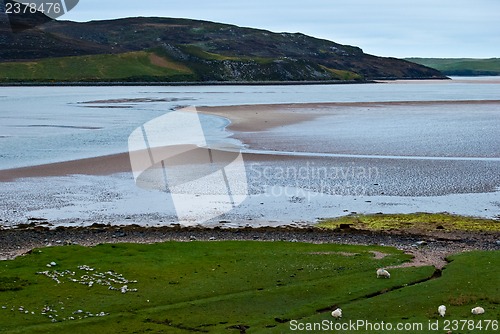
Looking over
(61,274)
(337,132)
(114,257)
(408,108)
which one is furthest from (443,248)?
(408,108)

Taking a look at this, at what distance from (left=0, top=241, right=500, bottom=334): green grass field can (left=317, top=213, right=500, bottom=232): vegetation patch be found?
5.59 m

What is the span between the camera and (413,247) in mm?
23234

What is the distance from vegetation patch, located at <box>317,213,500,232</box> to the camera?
88.6 ft

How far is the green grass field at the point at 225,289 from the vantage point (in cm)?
1529

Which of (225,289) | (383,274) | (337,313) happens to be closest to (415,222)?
(383,274)

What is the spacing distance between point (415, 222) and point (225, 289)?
12490 mm

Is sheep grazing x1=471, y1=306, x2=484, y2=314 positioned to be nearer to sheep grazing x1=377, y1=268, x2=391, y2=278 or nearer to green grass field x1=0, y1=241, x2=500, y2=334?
green grass field x1=0, y1=241, x2=500, y2=334

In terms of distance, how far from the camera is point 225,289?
57.8 feet

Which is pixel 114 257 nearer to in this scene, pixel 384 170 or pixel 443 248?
→ pixel 443 248

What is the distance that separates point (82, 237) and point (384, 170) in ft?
66.9

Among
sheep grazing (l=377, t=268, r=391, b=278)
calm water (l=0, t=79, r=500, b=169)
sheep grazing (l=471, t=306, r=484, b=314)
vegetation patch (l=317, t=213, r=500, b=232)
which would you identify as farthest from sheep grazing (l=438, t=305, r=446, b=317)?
calm water (l=0, t=79, r=500, b=169)

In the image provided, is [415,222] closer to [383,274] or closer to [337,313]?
[383,274]

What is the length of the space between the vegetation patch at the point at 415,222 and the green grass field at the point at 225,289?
5.59 meters

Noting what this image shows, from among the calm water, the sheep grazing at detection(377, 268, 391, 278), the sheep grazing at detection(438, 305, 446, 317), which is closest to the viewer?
the sheep grazing at detection(438, 305, 446, 317)
